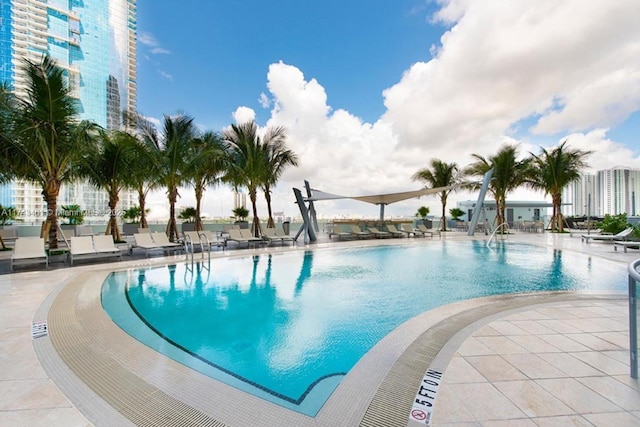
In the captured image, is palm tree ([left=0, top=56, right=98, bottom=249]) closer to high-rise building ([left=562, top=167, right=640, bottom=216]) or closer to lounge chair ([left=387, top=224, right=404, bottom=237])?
lounge chair ([left=387, top=224, right=404, bottom=237])

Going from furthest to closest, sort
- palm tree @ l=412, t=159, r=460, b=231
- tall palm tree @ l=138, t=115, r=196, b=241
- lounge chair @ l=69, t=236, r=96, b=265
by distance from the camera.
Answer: palm tree @ l=412, t=159, r=460, b=231, tall palm tree @ l=138, t=115, r=196, b=241, lounge chair @ l=69, t=236, r=96, b=265

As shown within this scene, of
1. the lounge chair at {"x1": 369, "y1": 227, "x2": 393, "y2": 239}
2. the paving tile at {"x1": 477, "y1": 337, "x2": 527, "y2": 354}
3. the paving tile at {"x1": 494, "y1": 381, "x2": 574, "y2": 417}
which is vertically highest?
the lounge chair at {"x1": 369, "y1": 227, "x2": 393, "y2": 239}

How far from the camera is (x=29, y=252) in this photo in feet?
27.0

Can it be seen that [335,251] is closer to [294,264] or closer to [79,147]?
[294,264]

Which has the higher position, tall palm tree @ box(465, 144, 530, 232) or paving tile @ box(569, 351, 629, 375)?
tall palm tree @ box(465, 144, 530, 232)

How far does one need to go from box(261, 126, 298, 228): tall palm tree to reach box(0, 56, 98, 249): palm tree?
831 cm

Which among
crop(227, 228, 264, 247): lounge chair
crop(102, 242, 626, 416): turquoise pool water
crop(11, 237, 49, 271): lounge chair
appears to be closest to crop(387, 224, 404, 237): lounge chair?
crop(102, 242, 626, 416): turquoise pool water

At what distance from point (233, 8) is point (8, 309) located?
722 inches

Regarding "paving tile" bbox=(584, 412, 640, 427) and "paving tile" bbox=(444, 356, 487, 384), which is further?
"paving tile" bbox=(444, 356, 487, 384)

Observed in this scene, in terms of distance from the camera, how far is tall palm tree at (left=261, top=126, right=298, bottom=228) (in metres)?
17.0

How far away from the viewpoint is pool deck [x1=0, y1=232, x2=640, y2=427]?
2172 millimetres

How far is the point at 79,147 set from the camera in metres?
9.87

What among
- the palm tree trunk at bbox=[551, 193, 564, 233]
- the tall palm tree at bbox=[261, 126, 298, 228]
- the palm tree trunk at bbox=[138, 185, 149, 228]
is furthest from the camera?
the palm tree trunk at bbox=[551, 193, 564, 233]

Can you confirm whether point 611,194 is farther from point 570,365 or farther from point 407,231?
point 570,365
